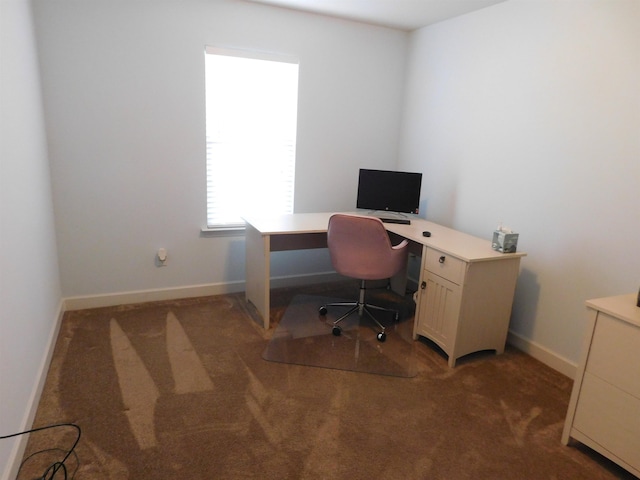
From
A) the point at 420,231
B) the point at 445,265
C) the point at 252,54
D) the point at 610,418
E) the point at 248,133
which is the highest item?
the point at 252,54

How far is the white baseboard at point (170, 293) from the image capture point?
11.2 feet

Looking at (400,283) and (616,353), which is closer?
(616,353)

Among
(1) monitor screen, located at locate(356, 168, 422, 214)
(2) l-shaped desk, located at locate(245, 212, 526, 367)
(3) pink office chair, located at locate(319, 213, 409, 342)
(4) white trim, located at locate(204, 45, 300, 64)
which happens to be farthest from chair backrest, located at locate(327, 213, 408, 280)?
(4) white trim, located at locate(204, 45, 300, 64)

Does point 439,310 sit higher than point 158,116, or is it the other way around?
point 158,116

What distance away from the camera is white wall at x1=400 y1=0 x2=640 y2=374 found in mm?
2383

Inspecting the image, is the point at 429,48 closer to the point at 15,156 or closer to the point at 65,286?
the point at 15,156

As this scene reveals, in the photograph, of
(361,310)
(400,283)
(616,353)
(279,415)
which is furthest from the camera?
(400,283)

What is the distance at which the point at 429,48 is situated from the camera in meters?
3.82

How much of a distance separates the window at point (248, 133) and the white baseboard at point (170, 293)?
0.59m

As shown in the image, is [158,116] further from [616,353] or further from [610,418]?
[610,418]

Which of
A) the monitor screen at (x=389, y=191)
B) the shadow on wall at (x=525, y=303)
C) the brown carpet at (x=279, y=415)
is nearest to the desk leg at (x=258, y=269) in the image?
the brown carpet at (x=279, y=415)

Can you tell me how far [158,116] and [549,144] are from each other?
9.46 feet

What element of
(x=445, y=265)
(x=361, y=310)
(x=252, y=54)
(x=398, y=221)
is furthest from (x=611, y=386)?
(x=252, y=54)

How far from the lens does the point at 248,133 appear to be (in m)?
3.68
